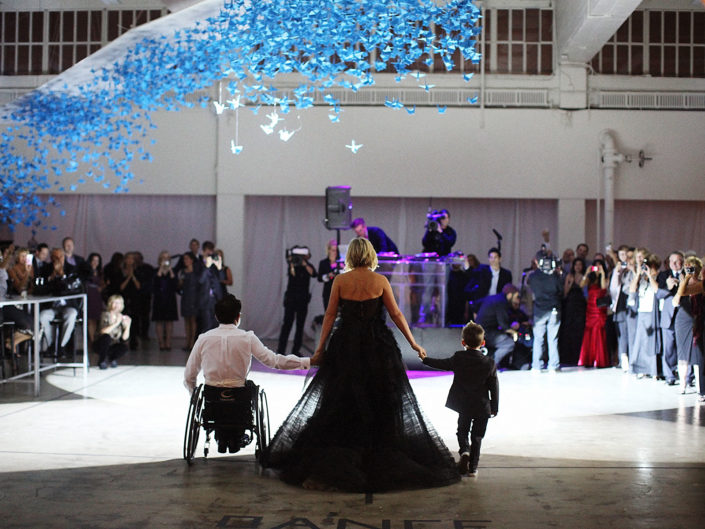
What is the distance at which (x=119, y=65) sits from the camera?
1080 centimetres

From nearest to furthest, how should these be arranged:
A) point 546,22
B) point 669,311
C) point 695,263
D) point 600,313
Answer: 1. point 695,263
2. point 669,311
3. point 600,313
4. point 546,22

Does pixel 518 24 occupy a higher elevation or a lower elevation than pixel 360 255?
higher

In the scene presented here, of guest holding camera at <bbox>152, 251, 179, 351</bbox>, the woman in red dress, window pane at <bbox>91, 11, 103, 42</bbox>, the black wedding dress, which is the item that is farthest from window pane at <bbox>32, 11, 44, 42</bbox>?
the black wedding dress

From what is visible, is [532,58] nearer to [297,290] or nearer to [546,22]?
[546,22]

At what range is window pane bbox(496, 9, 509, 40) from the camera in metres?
13.9

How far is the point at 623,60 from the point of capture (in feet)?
45.5

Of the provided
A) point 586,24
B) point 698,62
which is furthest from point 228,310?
point 698,62

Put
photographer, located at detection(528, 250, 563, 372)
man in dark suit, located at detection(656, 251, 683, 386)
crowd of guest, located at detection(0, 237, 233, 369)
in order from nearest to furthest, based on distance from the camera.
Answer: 1. man in dark suit, located at detection(656, 251, 683, 386)
2. crowd of guest, located at detection(0, 237, 233, 369)
3. photographer, located at detection(528, 250, 563, 372)

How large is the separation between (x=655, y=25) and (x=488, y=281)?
596cm

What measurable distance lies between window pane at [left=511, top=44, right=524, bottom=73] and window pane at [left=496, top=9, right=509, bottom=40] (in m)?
0.23

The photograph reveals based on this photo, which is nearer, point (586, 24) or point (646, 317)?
→ point (646, 317)

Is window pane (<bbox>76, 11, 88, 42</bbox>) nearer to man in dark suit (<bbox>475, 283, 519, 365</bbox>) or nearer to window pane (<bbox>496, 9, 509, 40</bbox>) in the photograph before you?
window pane (<bbox>496, 9, 509, 40</bbox>)

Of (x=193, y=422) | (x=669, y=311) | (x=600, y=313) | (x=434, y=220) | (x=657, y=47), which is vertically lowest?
(x=193, y=422)

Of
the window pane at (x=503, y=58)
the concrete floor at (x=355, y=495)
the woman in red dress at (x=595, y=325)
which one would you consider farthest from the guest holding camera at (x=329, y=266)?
the window pane at (x=503, y=58)
